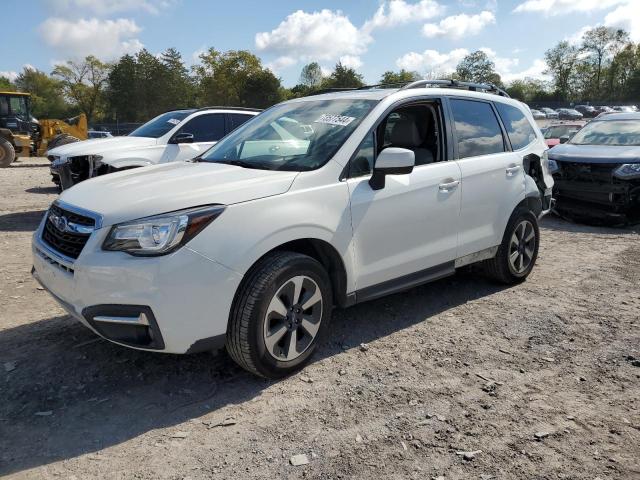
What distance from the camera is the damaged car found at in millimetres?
7992

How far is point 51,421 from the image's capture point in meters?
2.91

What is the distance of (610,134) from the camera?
9.44 m

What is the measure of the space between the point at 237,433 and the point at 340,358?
3.55ft

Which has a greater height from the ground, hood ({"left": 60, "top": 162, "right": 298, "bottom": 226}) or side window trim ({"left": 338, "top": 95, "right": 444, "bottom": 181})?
side window trim ({"left": 338, "top": 95, "right": 444, "bottom": 181})

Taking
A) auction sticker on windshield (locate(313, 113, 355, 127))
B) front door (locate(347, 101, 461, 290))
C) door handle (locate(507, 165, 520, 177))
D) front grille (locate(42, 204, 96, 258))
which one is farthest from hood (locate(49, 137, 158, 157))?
door handle (locate(507, 165, 520, 177))

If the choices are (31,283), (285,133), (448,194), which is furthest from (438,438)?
(31,283)

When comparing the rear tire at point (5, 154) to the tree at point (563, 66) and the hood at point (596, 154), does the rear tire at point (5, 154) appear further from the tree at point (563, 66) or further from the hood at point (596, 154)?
the tree at point (563, 66)

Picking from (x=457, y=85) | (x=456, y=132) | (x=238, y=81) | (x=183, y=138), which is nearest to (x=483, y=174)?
(x=456, y=132)

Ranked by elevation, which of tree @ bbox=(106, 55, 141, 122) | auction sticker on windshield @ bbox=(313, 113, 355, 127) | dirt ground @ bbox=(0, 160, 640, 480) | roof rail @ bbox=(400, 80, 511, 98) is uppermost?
tree @ bbox=(106, 55, 141, 122)

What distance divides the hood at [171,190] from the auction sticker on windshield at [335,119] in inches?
26.0

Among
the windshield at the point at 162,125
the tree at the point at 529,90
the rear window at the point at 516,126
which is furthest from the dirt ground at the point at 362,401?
the tree at the point at 529,90

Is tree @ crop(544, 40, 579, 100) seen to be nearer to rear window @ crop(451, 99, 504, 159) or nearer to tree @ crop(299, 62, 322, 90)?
tree @ crop(299, 62, 322, 90)

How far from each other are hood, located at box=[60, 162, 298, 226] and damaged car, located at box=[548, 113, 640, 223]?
631cm

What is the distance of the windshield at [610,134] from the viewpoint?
29.6 ft
